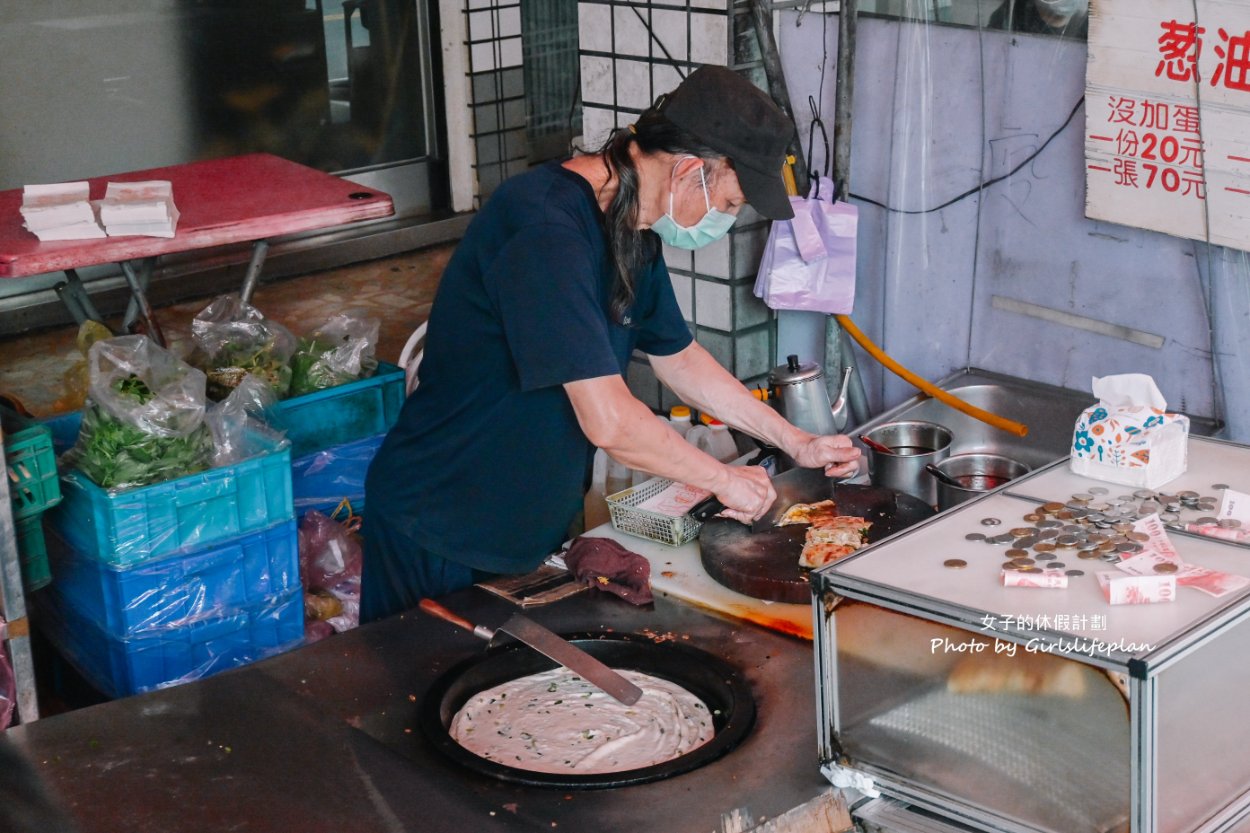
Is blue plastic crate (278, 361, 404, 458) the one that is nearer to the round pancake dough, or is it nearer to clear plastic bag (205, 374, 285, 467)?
clear plastic bag (205, 374, 285, 467)

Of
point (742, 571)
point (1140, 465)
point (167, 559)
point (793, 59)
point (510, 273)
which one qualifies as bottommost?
point (167, 559)

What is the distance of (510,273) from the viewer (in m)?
2.25

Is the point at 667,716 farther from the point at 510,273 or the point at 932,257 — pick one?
the point at 932,257

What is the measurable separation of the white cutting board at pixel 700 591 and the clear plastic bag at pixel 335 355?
1423mm

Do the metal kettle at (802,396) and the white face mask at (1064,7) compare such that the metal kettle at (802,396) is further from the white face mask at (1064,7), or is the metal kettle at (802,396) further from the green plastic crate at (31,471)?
the green plastic crate at (31,471)

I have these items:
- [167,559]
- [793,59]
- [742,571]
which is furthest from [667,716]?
[793,59]

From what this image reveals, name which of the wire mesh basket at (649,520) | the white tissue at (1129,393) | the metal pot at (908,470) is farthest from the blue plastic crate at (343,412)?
the white tissue at (1129,393)

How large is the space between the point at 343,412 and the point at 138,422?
0.83 m

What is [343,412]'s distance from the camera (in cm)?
395

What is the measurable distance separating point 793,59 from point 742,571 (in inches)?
69.6

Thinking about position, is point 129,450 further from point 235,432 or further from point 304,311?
point 304,311

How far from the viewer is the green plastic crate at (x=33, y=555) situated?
3221mm

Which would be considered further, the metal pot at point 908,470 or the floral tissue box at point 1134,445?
the metal pot at point 908,470

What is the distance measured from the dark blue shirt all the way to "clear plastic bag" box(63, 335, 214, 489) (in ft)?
2.37
